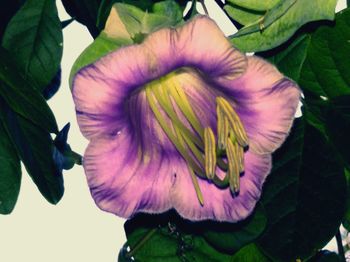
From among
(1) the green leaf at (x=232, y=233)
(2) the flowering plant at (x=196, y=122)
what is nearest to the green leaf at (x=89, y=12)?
(2) the flowering plant at (x=196, y=122)

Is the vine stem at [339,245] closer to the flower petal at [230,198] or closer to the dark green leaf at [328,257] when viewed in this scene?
the dark green leaf at [328,257]

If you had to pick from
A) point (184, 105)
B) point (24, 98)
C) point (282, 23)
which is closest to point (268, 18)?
point (282, 23)

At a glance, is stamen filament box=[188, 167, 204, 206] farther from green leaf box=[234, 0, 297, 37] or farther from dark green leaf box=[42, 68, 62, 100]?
dark green leaf box=[42, 68, 62, 100]

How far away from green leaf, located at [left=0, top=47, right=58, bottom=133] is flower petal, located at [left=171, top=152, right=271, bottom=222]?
129 mm

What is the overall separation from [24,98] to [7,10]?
0.41 feet

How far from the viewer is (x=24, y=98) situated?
0.70 metres

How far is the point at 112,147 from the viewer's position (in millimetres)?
662

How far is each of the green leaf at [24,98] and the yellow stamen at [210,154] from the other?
0.47 feet

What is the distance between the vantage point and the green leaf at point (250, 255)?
2.43 feet

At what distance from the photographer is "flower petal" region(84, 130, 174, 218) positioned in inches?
25.3

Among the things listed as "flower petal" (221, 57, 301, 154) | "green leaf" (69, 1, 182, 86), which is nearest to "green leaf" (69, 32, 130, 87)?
"green leaf" (69, 1, 182, 86)

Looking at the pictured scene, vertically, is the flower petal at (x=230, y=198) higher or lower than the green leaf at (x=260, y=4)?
lower

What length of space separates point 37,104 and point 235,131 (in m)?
0.17

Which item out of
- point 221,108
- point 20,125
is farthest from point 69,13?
point 221,108
